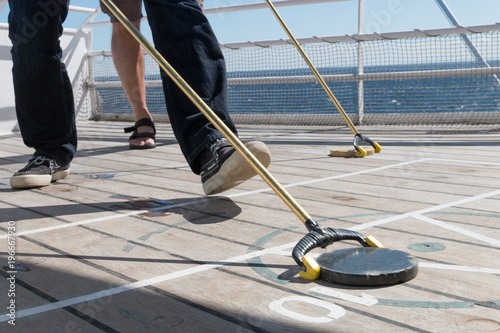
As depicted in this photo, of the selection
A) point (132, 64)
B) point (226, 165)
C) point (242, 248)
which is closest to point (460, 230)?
point (242, 248)

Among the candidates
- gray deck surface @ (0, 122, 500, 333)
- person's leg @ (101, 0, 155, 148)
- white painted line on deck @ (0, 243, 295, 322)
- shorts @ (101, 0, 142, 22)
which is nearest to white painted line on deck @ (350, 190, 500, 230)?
gray deck surface @ (0, 122, 500, 333)

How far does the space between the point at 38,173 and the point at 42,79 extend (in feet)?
1.12

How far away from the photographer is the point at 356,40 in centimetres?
461

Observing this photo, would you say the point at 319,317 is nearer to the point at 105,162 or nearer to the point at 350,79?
the point at 105,162

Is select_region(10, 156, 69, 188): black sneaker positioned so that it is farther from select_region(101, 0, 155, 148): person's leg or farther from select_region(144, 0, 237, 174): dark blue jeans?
select_region(101, 0, 155, 148): person's leg

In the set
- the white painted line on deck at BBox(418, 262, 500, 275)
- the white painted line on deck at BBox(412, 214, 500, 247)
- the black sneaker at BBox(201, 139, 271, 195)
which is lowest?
the white painted line on deck at BBox(412, 214, 500, 247)

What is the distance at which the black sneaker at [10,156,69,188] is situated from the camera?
83.0 inches

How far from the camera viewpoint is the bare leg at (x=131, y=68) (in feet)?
11.2

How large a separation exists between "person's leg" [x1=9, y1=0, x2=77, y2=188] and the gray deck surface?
0.27ft

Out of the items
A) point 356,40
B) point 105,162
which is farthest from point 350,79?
point 105,162

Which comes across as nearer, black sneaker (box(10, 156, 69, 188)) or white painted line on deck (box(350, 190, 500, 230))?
white painted line on deck (box(350, 190, 500, 230))

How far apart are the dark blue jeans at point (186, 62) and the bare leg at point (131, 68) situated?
1578mm

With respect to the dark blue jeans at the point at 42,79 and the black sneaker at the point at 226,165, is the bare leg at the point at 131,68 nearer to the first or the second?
the dark blue jeans at the point at 42,79

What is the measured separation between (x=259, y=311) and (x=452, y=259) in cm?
46
